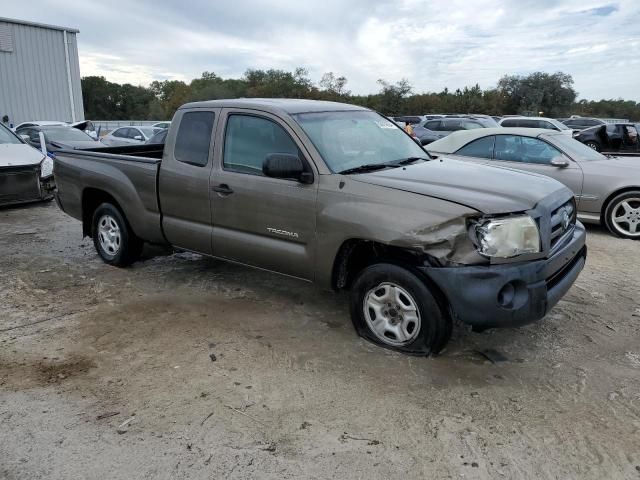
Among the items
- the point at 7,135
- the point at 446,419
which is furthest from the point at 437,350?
the point at 7,135

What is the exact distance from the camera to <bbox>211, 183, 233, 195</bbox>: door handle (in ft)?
14.9

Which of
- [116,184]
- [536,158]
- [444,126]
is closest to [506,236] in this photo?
[116,184]

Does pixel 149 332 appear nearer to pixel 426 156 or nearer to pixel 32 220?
pixel 426 156

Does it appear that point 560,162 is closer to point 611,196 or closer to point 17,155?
point 611,196

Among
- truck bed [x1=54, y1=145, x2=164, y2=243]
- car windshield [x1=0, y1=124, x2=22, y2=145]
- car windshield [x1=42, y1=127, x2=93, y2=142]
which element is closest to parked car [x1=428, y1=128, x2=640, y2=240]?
truck bed [x1=54, y1=145, x2=164, y2=243]

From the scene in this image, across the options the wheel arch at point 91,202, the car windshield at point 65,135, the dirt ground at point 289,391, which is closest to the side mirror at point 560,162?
the dirt ground at point 289,391

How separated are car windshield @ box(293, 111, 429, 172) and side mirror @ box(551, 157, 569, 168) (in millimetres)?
3589

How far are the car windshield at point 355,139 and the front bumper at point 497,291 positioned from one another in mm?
1203

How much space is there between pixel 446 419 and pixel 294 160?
82.6 inches

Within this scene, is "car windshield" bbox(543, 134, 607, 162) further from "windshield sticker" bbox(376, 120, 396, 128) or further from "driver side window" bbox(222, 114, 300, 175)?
"driver side window" bbox(222, 114, 300, 175)

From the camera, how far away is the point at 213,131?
4766 millimetres

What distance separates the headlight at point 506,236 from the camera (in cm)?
337

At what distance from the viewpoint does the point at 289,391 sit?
11.1 ft

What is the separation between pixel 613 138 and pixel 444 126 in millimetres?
5254
